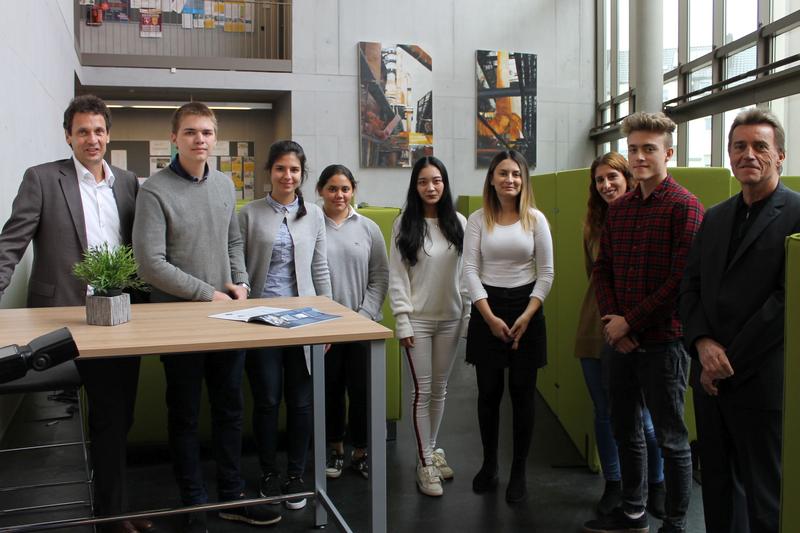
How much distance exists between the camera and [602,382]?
2914 mm

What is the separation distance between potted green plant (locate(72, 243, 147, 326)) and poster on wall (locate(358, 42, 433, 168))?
358 inches

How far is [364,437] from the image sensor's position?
3.53 m

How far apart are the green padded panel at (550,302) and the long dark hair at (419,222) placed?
0.93m

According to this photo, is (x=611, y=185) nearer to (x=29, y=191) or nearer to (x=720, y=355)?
(x=720, y=355)

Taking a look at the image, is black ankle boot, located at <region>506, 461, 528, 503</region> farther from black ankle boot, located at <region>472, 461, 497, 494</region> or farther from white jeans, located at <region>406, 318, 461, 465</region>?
white jeans, located at <region>406, 318, 461, 465</region>

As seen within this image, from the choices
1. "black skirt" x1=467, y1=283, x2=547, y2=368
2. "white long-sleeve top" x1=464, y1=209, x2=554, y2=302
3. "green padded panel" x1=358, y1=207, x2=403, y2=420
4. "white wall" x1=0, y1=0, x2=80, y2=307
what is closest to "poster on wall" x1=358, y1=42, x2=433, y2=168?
"white wall" x1=0, y1=0, x2=80, y2=307

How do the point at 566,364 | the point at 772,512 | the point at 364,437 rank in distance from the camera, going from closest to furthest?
the point at 772,512 < the point at 364,437 < the point at 566,364

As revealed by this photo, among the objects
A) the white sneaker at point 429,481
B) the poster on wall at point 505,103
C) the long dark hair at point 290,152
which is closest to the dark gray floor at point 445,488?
the white sneaker at point 429,481

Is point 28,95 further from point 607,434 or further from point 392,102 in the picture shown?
point 392,102

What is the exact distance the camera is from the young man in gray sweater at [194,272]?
2.64m

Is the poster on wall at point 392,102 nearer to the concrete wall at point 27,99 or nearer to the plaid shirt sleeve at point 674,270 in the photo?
the concrete wall at point 27,99

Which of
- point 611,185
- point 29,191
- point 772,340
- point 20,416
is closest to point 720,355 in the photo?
point 772,340

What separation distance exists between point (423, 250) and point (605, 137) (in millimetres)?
9343

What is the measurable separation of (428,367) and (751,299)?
1573mm
